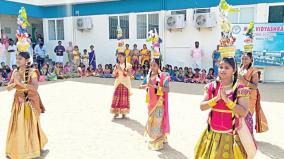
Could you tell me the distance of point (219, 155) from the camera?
117 inches

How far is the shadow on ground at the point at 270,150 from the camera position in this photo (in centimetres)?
450

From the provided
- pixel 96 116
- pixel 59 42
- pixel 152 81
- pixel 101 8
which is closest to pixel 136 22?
pixel 101 8

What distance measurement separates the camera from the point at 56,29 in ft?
58.4

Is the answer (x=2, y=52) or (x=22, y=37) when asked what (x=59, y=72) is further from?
(x=22, y=37)

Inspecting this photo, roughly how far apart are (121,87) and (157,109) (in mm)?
1956

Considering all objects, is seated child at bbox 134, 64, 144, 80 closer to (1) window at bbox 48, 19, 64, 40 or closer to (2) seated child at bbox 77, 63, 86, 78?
(2) seated child at bbox 77, 63, 86, 78

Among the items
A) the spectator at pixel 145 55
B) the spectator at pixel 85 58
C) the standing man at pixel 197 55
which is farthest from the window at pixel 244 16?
the spectator at pixel 85 58

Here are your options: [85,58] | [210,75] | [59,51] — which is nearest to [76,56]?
[85,58]

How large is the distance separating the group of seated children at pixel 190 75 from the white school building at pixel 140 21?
33.8 inches

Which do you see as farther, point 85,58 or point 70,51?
point 70,51

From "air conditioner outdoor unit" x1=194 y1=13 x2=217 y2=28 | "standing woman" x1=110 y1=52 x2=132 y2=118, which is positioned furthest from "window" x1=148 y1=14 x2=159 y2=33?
"standing woman" x1=110 y1=52 x2=132 y2=118

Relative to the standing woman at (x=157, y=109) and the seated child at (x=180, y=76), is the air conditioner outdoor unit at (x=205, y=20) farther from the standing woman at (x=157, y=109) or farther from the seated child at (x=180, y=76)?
the standing woman at (x=157, y=109)

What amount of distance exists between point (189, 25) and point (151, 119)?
967 cm

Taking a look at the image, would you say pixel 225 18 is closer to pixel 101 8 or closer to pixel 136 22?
pixel 136 22
